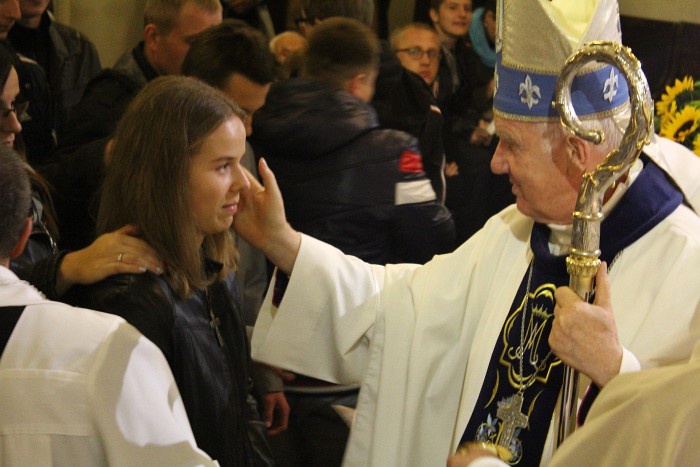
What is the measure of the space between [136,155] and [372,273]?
2.63 feet

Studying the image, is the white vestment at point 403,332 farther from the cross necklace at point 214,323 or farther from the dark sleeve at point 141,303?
the dark sleeve at point 141,303

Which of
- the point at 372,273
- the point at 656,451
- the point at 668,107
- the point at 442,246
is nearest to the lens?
the point at 656,451

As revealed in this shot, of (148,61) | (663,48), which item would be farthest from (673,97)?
(663,48)

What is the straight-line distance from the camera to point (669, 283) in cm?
242

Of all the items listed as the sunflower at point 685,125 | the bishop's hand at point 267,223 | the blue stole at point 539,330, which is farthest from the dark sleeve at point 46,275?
the sunflower at point 685,125

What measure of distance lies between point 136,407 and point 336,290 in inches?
43.4

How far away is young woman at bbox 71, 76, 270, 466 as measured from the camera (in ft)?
7.92

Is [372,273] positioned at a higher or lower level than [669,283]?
lower

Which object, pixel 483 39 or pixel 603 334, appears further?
pixel 483 39

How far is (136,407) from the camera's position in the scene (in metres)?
1.86

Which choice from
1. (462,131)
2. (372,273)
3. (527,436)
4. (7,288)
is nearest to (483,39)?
(462,131)

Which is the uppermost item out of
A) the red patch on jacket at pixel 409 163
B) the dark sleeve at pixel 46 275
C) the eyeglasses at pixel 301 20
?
the dark sleeve at pixel 46 275

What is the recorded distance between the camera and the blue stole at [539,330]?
2516 millimetres

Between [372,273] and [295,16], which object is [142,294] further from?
[295,16]
